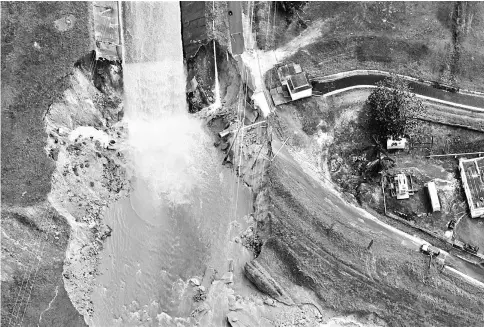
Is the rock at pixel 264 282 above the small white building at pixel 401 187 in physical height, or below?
below

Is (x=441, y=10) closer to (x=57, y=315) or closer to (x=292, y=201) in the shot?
(x=292, y=201)

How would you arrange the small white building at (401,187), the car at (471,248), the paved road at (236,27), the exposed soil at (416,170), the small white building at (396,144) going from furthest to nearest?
the paved road at (236,27)
the small white building at (396,144)
the small white building at (401,187)
the exposed soil at (416,170)
the car at (471,248)

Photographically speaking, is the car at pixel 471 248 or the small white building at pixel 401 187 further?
the small white building at pixel 401 187

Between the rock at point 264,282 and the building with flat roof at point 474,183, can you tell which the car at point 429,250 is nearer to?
the building with flat roof at point 474,183

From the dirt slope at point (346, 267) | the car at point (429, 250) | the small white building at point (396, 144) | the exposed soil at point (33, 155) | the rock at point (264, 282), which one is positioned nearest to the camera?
the exposed soil at point (33, 155)

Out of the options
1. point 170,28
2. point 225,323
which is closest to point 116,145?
point 170,28

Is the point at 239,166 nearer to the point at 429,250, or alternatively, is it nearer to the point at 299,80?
the point at 299,80

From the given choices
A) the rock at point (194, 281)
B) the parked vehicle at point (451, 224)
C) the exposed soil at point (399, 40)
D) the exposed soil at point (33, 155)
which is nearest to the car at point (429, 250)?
the parked vehicle at point (451, 224)
